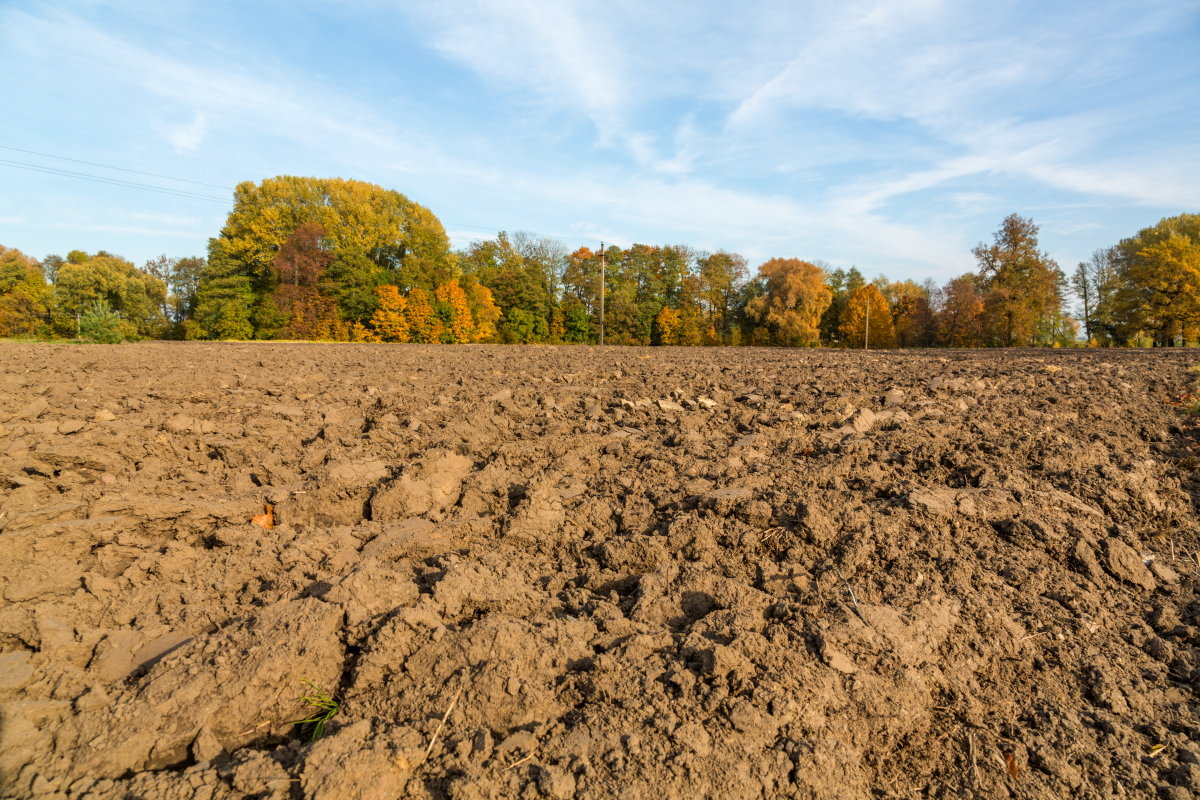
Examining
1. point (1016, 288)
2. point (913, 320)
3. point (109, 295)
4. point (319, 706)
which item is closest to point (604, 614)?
point (319, 706)

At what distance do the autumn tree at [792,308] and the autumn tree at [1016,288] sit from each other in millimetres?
12556

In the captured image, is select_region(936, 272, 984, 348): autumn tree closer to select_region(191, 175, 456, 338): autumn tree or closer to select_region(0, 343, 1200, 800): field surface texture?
select_region(191, 175, 456, 338): autumn tree

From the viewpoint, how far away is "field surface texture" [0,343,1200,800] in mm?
2287

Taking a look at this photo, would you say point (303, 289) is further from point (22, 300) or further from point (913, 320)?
point (913, 320)

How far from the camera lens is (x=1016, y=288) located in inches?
1597

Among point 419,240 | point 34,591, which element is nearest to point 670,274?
point 419,240

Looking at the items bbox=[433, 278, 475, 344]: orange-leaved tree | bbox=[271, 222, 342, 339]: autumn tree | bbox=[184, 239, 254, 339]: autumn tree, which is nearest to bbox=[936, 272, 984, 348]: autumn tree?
bbox=[433, 278, 475, 344]: orange-leaved tree

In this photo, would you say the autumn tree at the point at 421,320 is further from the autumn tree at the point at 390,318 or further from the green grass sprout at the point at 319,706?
the green grass sprout at the point at 319,706

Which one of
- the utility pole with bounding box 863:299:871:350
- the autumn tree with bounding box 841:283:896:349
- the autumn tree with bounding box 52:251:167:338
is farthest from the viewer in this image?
the autumn tree with bounding box 841:283:896:349

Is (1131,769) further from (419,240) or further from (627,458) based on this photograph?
(419,240)

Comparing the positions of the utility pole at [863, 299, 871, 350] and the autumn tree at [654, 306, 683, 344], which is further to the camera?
the autumn tree at [654, 306, 683, 344]

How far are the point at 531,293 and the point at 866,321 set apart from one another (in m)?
28.2

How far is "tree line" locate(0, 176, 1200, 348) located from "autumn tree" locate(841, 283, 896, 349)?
0.43 ft

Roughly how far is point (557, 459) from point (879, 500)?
2.54 metres
